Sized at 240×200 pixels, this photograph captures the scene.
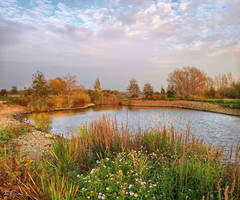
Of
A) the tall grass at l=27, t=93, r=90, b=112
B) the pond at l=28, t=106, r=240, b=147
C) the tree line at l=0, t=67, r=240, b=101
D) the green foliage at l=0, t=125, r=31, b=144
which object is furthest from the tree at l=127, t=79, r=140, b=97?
the green foliage at l=0, t=125, r=31, b=144

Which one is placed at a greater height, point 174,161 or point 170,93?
point 170,93

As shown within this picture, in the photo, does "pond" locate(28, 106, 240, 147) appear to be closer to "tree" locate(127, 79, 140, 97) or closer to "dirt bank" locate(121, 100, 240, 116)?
"dirt bank" locate(121, 100, 240, 116)

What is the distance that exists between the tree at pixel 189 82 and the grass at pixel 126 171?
3177 centimetres

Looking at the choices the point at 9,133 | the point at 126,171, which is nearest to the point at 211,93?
the point at 9,133

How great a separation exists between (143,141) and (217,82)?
→ 1325 inches

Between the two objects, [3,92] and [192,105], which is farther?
[3,92]

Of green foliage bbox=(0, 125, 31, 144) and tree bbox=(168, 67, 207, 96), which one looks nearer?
green foliage bbox=(0, 125, 31, 144)

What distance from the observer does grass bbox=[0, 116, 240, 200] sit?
2.38m

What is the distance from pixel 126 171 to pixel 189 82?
34.0m

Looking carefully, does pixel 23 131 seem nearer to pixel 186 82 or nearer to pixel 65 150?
pixel 65 150

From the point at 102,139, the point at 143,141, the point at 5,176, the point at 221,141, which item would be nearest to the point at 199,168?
the point at 143,141

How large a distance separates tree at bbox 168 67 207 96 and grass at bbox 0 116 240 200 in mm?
31770

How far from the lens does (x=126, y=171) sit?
3.18 m

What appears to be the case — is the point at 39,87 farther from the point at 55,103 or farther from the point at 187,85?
the point at 187,85
